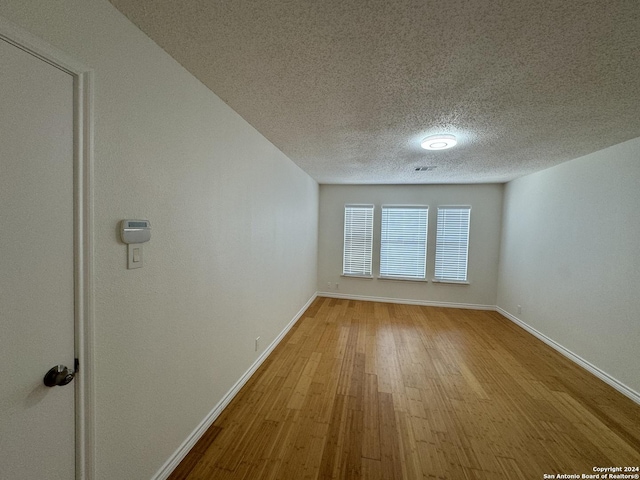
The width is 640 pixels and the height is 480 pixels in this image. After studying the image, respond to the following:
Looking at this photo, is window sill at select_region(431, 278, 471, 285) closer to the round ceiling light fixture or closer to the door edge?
the round ceiling light fixture

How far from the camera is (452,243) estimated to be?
15.2ft

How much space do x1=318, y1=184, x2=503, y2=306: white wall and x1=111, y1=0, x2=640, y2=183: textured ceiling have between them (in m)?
2.19

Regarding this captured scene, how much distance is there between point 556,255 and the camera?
3.11m

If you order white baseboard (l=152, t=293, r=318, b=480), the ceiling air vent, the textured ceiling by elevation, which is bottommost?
white baseboard (l=152, t=293, r=318, b=480)

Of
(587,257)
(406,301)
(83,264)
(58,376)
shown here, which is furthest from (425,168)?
(58,376)

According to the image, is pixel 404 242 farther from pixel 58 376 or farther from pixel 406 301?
pixel 58 376

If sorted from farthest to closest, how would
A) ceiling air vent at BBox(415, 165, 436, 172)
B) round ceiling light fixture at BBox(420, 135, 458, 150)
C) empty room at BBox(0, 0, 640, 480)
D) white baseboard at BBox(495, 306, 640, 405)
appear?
1. ceiling air vent at BBox(415, 165, 436, 172)
2. round ceiling light fixture at BBox(420, 135, 458, 150)
3. white baseboard at BBox(495, 306, 640, 405)
4. empty room at BBox(0, 0, 640, 480)

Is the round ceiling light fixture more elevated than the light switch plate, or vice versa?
the round ceiling light fixture

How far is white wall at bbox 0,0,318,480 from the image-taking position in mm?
1001

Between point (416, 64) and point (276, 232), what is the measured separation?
211cm

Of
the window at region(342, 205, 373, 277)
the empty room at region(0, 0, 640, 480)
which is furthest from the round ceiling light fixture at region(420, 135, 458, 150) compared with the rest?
the window at region(342, 205, 373, 277)

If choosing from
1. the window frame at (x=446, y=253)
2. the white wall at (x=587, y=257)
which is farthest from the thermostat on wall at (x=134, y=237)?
the window frame at (x=446, y=253)

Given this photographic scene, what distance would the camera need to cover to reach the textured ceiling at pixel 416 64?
40.1 inches

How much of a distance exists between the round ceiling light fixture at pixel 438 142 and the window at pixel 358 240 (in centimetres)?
250
